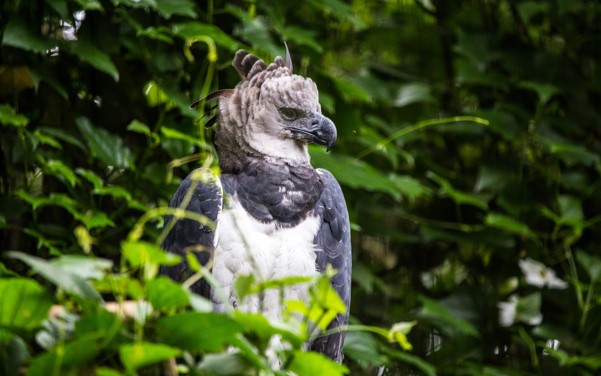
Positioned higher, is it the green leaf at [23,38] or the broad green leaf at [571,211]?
the green leaf at [23,38]

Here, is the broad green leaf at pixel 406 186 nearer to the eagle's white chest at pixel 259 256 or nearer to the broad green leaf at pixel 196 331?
the eagle's white chest at pixel 259 256

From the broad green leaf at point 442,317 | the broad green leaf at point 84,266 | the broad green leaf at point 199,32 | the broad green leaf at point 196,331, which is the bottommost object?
the broad green leaf at point 442,317

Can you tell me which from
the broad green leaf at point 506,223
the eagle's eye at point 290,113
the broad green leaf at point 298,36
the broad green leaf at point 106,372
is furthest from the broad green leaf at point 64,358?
the broad green leaf at point 506,223

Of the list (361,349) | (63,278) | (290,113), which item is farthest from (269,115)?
(63,278)

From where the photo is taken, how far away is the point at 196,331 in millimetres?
1113

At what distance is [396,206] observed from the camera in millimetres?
3660

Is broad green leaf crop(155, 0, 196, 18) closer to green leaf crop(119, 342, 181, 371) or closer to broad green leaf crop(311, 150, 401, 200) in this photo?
broad green leaf crop(311, 150, 401, 200)

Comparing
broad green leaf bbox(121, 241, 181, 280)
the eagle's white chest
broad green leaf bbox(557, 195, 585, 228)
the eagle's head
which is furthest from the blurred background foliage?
broad green leaf bbox(121, 241, 181, 280)

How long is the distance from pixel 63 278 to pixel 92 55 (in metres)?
1.83

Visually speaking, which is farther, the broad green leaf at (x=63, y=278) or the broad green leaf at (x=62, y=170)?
the broad green leaf at (x=62, y=170)

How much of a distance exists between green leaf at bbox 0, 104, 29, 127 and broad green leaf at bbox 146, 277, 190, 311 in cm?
168

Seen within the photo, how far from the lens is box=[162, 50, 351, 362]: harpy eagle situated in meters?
2.32

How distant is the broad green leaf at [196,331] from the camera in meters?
1.10

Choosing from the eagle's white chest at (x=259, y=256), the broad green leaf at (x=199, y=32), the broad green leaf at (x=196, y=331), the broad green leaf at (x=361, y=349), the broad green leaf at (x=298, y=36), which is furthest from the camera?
the broad green leaf at (x=298, y=36)
